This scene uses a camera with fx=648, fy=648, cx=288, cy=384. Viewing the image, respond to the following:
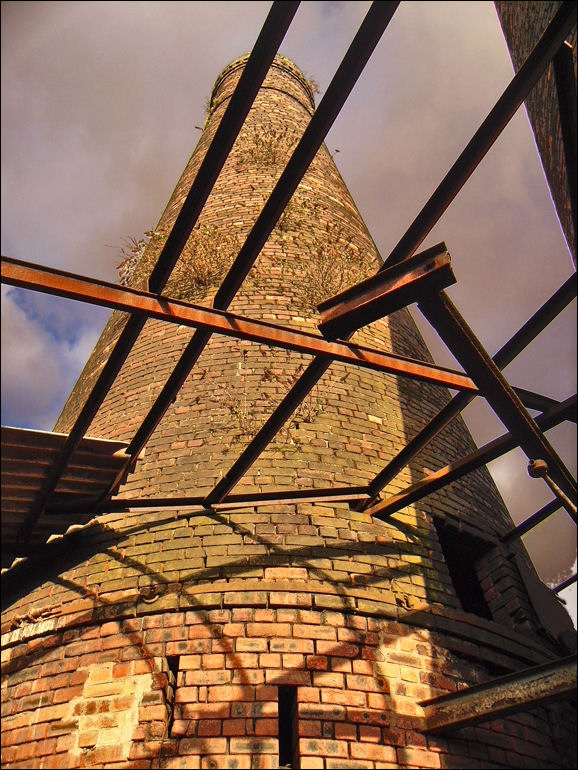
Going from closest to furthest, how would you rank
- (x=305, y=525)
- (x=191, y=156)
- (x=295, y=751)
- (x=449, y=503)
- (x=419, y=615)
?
(x=295, y=751), (x=419, y=615), (x=305, y=525), (x=449, y=503), (x=191, y=156)

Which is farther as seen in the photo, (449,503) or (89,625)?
(449,503)

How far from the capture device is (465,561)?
4.68 m

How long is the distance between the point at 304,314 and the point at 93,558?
8.05ft

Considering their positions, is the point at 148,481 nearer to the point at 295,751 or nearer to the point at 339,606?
the point at 339,606

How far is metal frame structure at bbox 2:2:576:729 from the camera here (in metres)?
2.61

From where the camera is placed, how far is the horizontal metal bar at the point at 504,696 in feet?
9.38

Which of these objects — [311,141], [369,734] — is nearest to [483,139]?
[311,141]

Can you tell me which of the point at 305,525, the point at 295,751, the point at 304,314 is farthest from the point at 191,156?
the point at 295,751

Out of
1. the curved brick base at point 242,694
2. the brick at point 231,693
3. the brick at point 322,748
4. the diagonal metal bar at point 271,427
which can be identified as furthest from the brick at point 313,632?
the diagonal metal bar at point 271,427

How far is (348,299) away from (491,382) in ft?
2.69

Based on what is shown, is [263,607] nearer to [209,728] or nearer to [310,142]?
[209,728]

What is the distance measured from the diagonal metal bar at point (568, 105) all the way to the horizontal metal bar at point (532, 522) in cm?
227

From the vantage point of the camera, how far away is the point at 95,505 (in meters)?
4.05

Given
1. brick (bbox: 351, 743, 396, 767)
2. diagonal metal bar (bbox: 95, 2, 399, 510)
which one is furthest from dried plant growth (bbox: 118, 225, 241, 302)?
brick (bbox: 351, 743, 396, 767)
